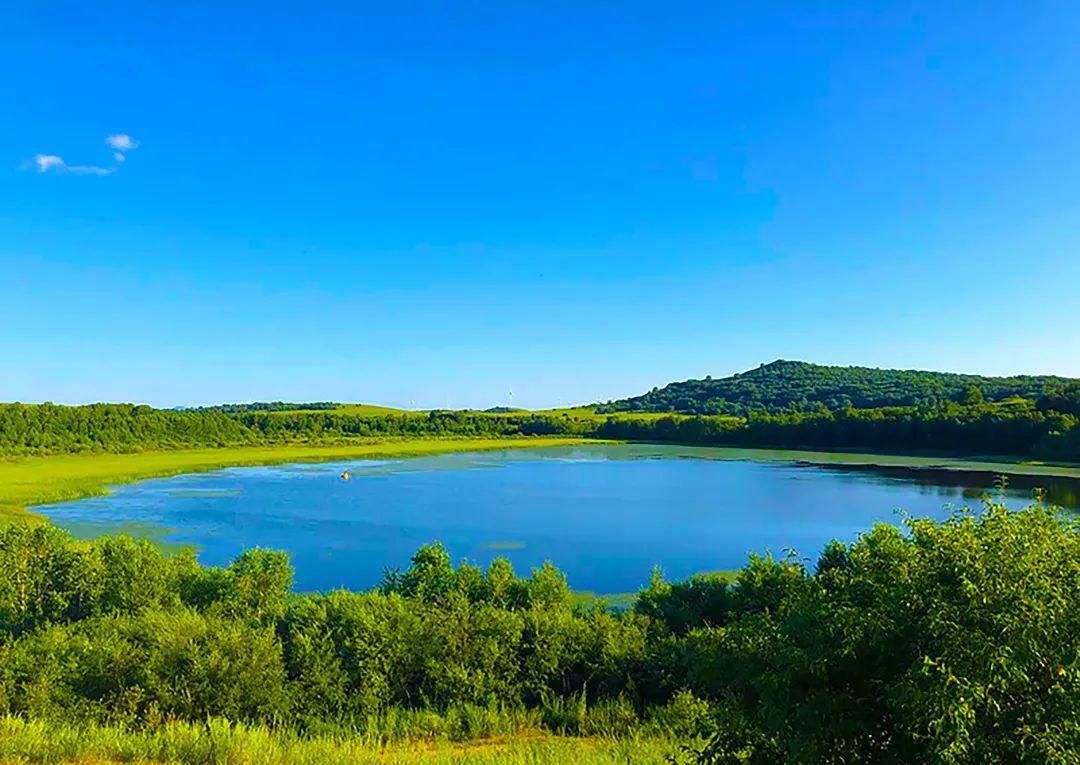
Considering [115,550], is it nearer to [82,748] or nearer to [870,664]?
[82,748]

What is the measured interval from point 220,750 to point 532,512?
3429 cm

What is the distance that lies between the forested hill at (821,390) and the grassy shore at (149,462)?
51.7 meters

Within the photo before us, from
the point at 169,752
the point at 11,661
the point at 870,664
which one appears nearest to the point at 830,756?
the point at 870,664

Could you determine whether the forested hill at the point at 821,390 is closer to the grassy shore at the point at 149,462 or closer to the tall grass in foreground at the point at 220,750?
the grassy shore at the point at 149,462

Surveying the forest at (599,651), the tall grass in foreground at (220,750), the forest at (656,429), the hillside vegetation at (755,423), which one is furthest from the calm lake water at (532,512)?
the hillside vegetation at (755,423)

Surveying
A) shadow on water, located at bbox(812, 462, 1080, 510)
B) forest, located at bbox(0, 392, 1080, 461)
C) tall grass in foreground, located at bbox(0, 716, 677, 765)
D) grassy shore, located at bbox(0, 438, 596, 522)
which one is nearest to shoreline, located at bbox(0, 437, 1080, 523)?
grassy shore, located at bbox(0, 438, 596, 522)

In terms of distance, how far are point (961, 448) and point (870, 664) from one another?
8183 cm

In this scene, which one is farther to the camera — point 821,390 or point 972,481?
point 821,390

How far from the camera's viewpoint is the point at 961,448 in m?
76.8

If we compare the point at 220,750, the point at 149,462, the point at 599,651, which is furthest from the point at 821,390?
the point at 220,750

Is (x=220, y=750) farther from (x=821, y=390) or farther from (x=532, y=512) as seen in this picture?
(x=821, y=390)

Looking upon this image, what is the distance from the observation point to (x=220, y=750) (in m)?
8.34

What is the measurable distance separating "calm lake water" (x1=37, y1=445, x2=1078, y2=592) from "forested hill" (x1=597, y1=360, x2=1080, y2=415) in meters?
53.6

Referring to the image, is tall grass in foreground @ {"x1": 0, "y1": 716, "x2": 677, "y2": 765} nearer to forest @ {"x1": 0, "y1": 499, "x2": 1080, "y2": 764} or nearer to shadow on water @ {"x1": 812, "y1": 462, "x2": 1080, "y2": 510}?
forest @ {"x1": 0, "y1": 499, "x2": 1080, "y2": 764}
